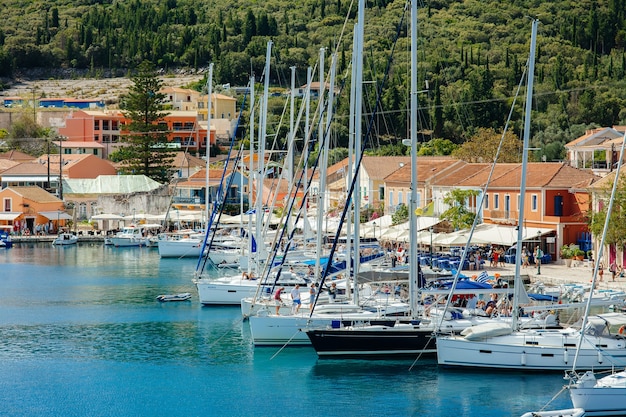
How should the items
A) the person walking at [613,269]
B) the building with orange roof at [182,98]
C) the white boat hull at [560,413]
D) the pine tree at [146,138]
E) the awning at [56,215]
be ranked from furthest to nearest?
the building with orange roof at [182,98] < the pine tree at [146,138] < the awning at [56,215] < the person walking at [613,269] < the white boat hull at [560,413]

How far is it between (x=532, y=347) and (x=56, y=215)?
187ft

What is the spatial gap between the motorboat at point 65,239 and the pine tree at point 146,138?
17023 millimetres

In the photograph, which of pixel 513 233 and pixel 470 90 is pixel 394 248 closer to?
pixel 513 233

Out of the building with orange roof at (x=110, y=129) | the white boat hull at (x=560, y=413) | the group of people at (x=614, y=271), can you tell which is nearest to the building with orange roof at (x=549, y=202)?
the group of people at (x=614, y=271)

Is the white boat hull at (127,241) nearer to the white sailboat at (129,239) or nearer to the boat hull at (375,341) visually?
the white sailboat at (129,239)

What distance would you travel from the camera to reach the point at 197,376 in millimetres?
27641

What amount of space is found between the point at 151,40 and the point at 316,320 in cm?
14299

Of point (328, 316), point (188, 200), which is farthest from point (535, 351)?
point (188, 200)

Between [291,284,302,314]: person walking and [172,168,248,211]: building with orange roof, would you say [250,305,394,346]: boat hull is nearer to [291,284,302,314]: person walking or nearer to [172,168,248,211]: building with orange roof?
[291,284,302,314]: person walking

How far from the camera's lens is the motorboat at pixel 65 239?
70444 millimetres

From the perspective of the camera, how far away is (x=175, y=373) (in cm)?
2811

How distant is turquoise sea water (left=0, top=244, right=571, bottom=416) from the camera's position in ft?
79.8

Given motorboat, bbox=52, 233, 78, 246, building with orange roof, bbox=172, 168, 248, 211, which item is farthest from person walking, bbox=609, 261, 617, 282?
building with orange roof, bbox=172, 168, 248, 211

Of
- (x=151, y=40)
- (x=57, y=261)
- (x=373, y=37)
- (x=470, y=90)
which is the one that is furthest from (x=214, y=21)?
(x=57, y=261)
